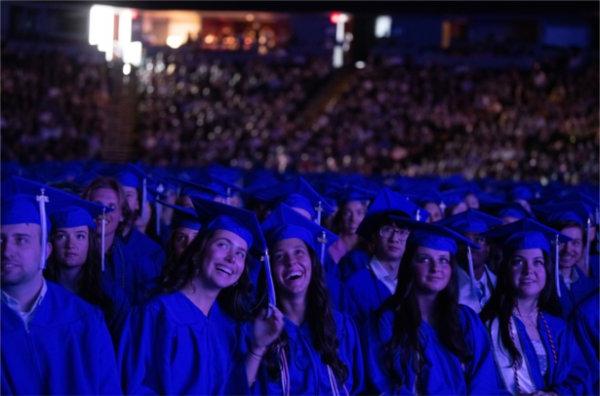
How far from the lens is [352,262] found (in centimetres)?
667

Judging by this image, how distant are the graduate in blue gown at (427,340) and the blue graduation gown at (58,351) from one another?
126 cm

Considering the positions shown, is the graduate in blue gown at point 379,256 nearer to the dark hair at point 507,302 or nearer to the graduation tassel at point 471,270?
the graduation tassel at point 471,270

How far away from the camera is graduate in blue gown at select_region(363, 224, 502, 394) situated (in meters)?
4.75

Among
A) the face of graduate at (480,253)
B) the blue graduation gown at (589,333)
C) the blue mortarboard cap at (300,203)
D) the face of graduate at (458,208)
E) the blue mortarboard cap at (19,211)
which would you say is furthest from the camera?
the face of graduate at (458,208)

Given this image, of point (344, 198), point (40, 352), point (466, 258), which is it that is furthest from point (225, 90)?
point (40, 352)

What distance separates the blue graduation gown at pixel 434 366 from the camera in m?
4.75

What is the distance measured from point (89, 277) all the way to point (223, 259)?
0.98 metres

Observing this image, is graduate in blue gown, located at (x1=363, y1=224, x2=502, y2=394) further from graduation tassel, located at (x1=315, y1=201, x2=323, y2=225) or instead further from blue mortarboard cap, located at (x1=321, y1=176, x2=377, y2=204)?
blue mortarboard cap, located at (x1=321, y1=176, x2=377, y2=204)

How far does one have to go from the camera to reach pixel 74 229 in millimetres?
5125

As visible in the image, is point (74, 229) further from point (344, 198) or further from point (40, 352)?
point (344, 198)

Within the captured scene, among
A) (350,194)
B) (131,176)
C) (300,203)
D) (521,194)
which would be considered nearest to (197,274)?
(300,203)

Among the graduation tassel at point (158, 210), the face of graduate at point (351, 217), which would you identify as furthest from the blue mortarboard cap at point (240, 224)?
the face of graduate at point (351, 217)

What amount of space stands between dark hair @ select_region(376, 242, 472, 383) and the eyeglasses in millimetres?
1163

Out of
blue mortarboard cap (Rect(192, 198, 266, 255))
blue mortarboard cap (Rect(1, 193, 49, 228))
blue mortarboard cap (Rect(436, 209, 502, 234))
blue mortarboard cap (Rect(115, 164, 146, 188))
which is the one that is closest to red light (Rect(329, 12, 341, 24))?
blue mortarboard cap (Rect(115, 164, 146, 188))
